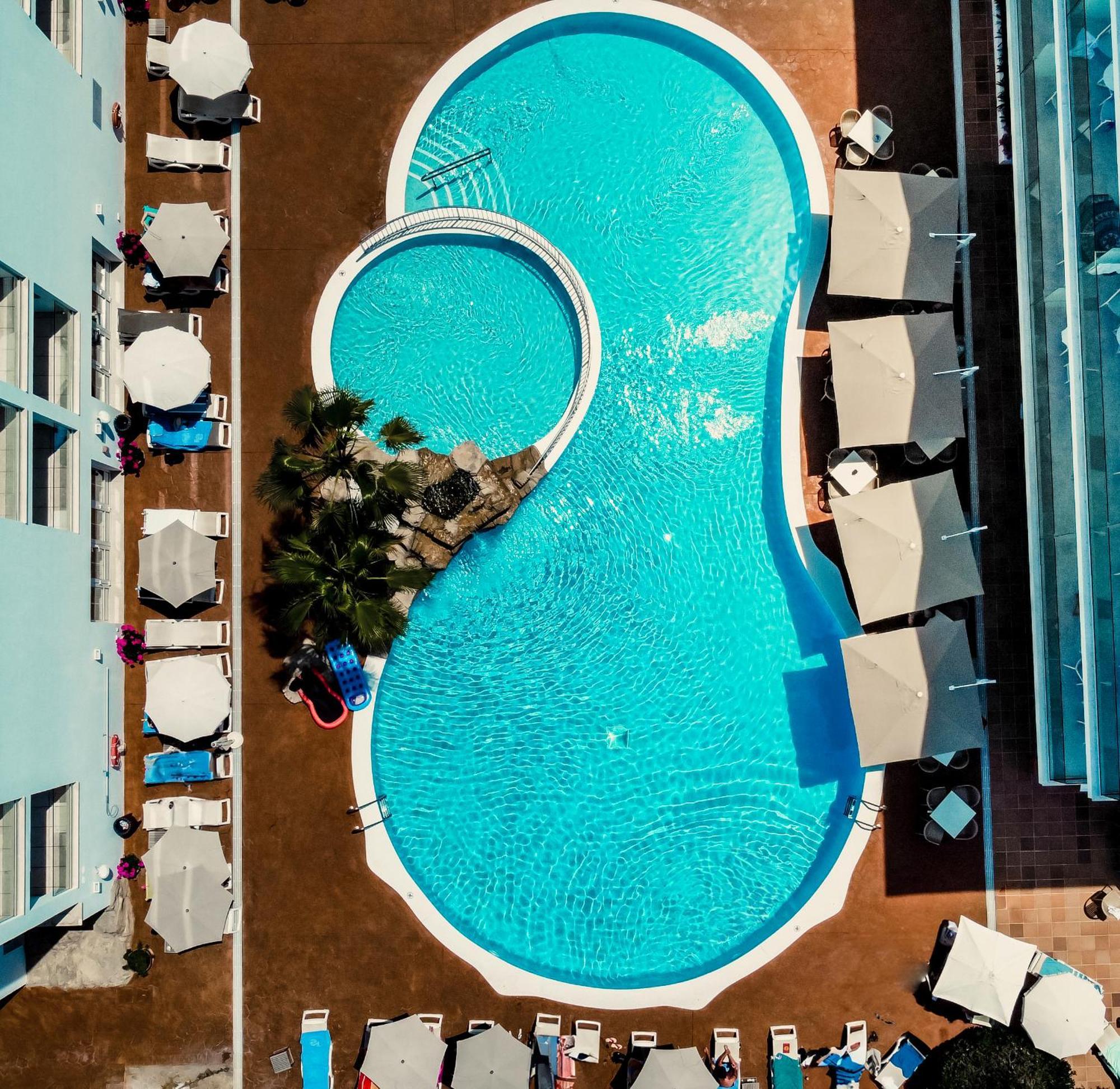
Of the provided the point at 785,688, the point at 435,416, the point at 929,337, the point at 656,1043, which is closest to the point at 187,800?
the point at 435,416

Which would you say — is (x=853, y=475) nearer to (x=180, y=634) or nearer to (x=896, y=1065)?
(x=896, y=1065)

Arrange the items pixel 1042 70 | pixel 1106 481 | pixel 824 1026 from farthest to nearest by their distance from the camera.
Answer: pixel 824 1026 < pixel 1042 70 < pixel 1106 481

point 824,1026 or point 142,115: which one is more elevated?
point 142,115

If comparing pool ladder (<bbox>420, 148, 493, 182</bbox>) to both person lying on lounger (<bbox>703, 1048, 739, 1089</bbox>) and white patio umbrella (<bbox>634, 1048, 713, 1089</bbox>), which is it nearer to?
white patio umbrella (<bbox>634, 1048, 713, 1089</bbox>)

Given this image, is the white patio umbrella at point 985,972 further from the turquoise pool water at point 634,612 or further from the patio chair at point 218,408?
the patio chair at point 218,408

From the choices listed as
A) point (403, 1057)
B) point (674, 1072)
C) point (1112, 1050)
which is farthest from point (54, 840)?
point (1112, 1050)

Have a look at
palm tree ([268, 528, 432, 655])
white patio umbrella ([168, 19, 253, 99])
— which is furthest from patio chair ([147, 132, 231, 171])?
palm tree ([268, 528, 432, 655])

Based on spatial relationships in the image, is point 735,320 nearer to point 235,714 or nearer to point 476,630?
point 476,630
